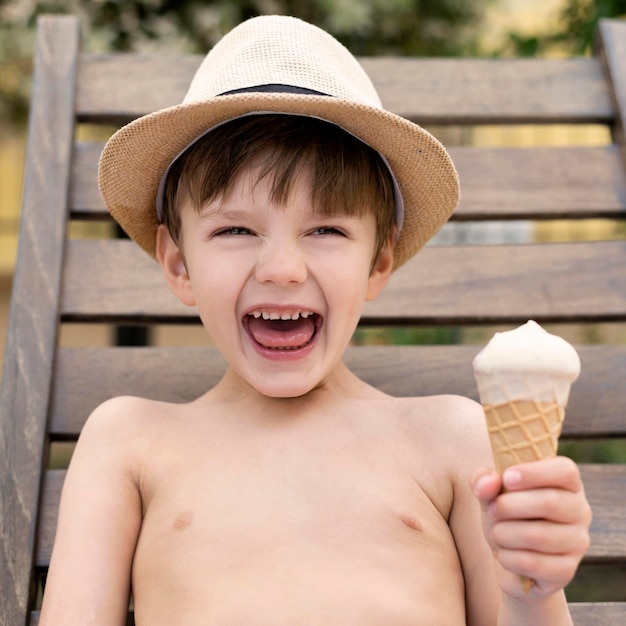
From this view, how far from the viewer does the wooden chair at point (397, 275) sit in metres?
1.79

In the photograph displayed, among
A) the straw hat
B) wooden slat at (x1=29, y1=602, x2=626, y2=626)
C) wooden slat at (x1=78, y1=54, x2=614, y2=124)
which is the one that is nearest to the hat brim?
the straw hat

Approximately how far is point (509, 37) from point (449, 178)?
204cm

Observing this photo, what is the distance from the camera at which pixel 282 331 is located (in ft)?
4.91

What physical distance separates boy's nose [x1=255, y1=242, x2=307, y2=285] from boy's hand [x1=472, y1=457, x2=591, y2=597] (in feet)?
1.50

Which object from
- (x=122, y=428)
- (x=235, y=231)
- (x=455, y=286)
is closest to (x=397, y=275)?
(x=455, y=286)

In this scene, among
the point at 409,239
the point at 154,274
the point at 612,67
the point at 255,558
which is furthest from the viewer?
the point at 612,67

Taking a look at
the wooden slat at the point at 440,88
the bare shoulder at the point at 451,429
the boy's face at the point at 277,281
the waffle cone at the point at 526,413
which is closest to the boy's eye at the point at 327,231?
the boy's face at the point at 277,281

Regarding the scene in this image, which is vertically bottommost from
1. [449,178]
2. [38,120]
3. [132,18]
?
[132,18]

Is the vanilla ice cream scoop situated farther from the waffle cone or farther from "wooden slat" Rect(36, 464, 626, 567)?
"wooden slat" Rect(36, 464, 626, 567)

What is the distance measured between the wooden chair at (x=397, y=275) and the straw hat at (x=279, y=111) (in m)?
0.33

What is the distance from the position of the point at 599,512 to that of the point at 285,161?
0.93 m

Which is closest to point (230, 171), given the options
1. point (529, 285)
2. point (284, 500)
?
point (284, 500)

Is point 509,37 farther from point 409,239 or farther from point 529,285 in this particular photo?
point 409,239

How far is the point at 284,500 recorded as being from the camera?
58.0 inches
